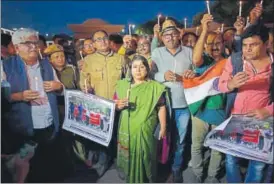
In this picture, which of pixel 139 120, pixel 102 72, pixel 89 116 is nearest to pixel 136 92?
pixel 139 120

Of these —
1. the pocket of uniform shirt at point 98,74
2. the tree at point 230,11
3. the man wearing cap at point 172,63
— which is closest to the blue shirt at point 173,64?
the man wearing cap at point 172,63

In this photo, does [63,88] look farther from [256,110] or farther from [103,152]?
[256,110]

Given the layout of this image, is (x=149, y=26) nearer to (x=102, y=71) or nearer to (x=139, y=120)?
(x=102, y=71)

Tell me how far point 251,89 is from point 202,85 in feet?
1.34

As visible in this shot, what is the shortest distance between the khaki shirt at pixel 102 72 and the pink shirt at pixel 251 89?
89 cm

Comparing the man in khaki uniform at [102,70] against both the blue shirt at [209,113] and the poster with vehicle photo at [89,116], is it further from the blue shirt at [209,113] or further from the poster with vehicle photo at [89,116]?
the blue shirt at [209,113]

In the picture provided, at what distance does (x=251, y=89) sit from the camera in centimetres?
353

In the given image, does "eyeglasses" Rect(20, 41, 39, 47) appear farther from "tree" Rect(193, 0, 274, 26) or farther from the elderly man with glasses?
"tree" Rect(193, 0, 274, 26)

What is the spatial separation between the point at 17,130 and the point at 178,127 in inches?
55.8

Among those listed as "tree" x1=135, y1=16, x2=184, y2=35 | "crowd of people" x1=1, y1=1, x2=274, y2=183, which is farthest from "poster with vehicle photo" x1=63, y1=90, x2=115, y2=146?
"tree" x1=135, y1=16, x2=184, y2=35

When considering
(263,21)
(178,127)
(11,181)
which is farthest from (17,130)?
(263,21)

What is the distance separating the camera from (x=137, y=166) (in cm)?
372

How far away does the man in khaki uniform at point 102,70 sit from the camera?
12.0 ft

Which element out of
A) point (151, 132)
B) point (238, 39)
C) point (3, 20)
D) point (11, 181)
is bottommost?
point (11, 181)
